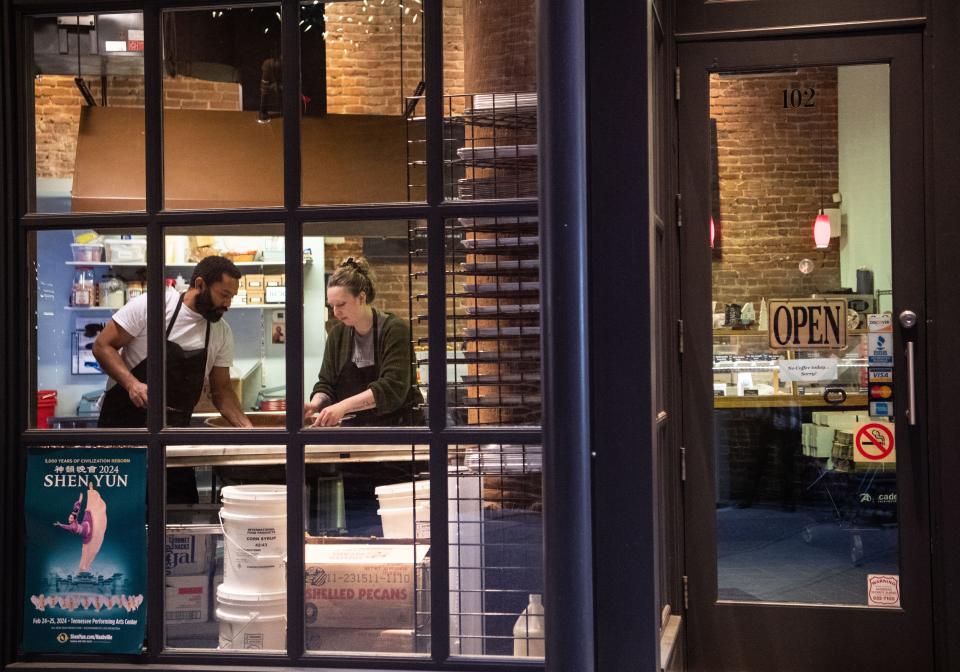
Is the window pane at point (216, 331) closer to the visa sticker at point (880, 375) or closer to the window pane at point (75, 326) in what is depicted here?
the window pane at point (75, 326)

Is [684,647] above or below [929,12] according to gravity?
below

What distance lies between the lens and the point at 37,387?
8.50 ft

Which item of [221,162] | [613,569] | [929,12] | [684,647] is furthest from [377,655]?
[929,12]

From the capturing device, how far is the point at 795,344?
A: 3148 millimetres

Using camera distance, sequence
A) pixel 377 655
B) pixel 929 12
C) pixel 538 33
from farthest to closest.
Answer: pixel 929 12 < pixel 377 655 < pixel 538 33

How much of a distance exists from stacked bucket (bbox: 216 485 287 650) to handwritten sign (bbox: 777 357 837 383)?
1.67 meters

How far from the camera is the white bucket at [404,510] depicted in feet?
8.14

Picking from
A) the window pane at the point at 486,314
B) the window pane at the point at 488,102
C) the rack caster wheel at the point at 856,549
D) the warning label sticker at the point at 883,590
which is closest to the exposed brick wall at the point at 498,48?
the window pane at the point at 488,102

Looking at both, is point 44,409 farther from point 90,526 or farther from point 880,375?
point 880,375

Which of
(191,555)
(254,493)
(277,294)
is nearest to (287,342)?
(277,294)

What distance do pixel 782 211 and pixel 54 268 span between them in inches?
88.6

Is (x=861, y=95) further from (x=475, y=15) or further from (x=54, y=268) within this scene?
(x=54, y=268)

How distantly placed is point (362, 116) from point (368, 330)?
0.57m

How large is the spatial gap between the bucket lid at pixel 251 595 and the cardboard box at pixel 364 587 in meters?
0.08
